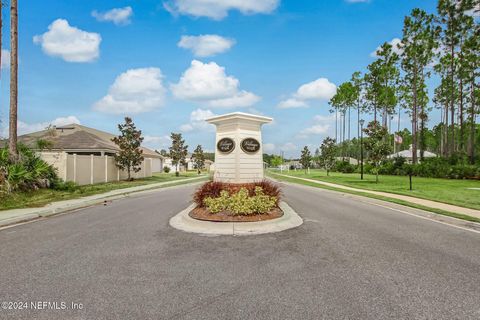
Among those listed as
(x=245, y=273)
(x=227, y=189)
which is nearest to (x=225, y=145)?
(x=227, y=189)

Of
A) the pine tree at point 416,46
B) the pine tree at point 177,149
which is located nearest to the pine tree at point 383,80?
the pine tree at point 416,46

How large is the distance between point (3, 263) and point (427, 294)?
6826 mm

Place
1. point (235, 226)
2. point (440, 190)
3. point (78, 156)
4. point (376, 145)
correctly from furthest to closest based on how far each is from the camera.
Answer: point (376, 145) → point (78, 156) → point (440, 190) → point (235, 226)

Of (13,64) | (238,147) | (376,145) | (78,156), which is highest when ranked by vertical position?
(13,64)

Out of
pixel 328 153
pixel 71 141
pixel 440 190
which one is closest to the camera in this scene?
pixel 440 190

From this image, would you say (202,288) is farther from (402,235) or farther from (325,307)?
(402,235)

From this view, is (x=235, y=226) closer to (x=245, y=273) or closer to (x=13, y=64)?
(x=245, y=273)

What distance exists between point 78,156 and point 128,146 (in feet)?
22.7

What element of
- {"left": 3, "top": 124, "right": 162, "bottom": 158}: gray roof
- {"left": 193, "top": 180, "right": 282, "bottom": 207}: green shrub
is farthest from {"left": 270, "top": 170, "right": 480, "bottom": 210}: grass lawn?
{"left": 3, "top": 124, "right": 162, "bottom": 158}: gray roof

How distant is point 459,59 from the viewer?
121 feet

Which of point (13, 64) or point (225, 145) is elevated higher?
point (13, 64)

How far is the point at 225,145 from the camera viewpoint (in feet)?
36.2

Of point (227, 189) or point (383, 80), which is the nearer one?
point (227, 189)

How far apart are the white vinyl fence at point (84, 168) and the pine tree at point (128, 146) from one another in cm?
78
